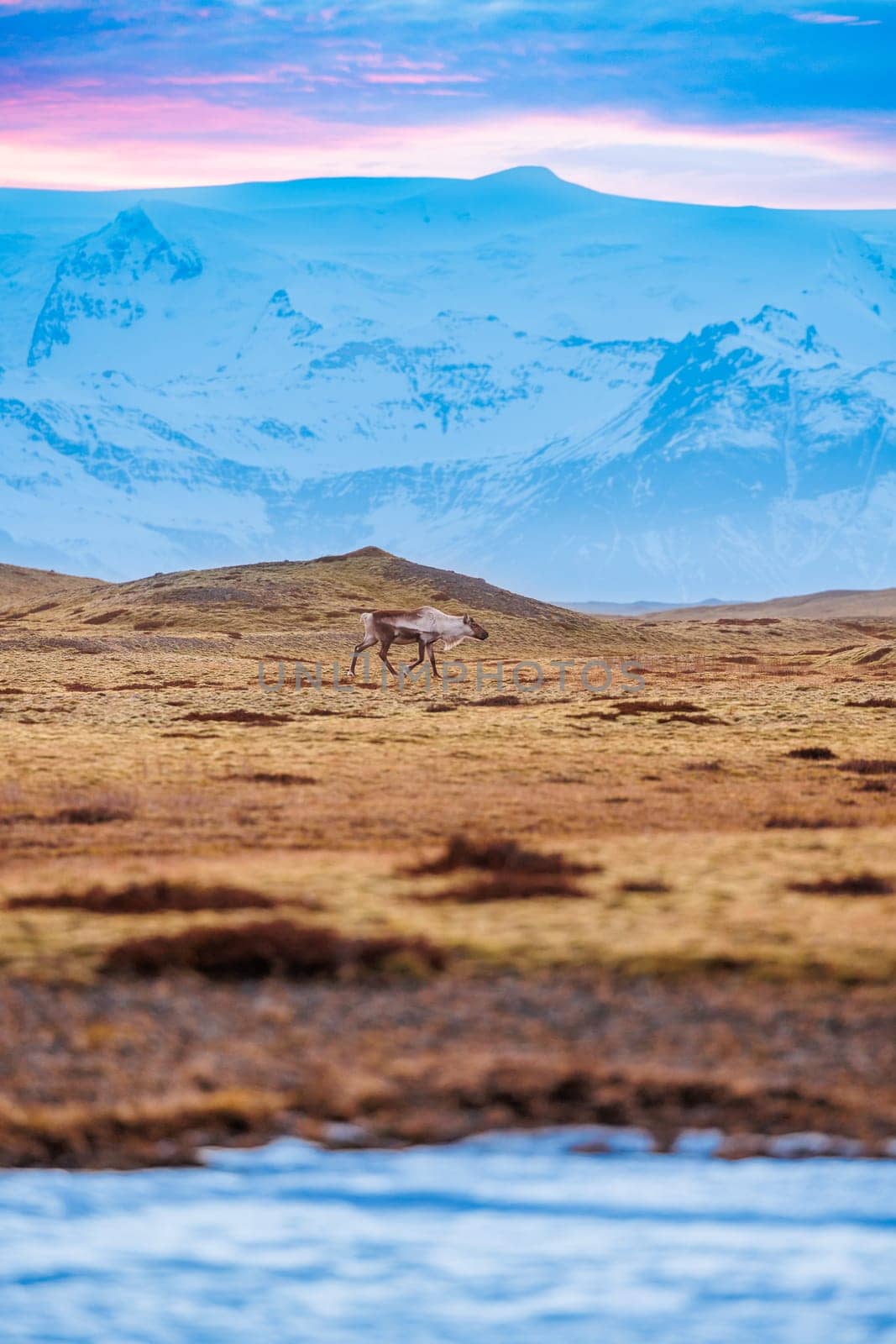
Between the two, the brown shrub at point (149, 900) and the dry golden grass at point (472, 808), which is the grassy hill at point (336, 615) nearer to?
the dry golden grass at point (472, 808)

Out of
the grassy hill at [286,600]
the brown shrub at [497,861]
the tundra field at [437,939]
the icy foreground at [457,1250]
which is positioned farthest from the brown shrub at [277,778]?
the grassy hill at [286,600]

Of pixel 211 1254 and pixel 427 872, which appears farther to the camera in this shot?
pixel 427 872

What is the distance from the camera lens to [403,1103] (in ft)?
39.8

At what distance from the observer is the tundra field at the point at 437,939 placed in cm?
1222

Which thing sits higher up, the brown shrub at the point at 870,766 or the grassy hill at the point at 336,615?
the grassy hill at the point at 336,615

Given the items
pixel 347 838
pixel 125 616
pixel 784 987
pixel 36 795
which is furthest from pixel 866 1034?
pixel 125 616

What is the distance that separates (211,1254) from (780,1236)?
4.05 metres

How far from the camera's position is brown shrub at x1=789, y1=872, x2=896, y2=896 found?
63.7ft

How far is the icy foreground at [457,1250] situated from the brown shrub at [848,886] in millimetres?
8283

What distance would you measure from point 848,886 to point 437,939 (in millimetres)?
6130

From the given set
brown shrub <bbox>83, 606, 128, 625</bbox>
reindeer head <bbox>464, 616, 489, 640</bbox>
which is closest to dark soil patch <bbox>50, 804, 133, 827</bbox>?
reindeer head <bbox>464, 616, 489, 640</bbox>

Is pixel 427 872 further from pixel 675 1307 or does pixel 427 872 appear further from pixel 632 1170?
pixel 675 1307

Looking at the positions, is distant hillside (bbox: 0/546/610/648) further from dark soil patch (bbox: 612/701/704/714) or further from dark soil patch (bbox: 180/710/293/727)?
dark soil patch (bbox: 180/710/293/727)

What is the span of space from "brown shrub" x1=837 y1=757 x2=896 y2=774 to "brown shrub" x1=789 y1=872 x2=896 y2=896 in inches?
613
